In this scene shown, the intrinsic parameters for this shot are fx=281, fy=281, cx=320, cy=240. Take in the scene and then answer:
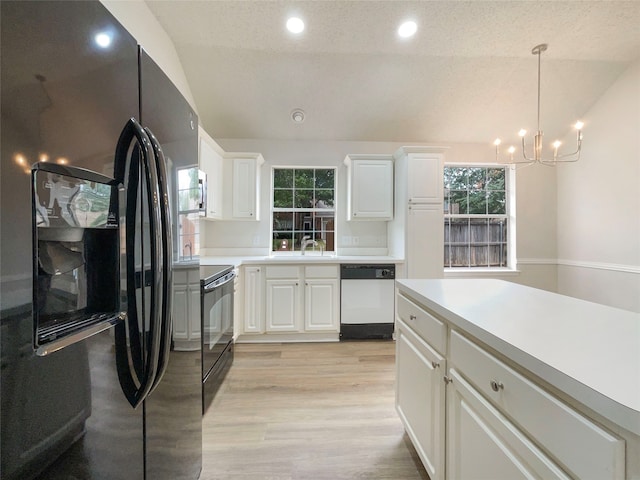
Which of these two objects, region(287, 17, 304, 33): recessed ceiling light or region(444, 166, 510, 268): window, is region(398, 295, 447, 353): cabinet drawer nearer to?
region(287, 17, 304, 33): recessed ceiling light

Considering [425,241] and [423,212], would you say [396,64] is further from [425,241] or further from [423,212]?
[425,241]

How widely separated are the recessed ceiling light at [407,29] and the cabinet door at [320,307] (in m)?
2.61

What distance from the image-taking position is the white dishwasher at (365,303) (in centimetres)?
326

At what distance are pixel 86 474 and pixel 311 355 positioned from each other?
95.2 inches

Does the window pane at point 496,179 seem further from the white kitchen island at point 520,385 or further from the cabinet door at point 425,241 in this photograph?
the white kitchen island at point 520,385

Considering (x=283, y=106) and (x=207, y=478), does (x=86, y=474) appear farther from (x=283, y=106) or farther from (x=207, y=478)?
(x=283, y=106)

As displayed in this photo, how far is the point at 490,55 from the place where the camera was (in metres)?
2.96

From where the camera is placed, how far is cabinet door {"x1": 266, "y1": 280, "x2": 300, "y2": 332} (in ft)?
10.5

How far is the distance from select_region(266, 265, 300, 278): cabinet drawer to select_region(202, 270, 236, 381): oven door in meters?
0.55

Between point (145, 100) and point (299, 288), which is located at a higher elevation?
point (145, 100)

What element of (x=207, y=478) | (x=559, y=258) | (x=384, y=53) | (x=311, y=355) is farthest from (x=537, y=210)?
(x=207, y=478)

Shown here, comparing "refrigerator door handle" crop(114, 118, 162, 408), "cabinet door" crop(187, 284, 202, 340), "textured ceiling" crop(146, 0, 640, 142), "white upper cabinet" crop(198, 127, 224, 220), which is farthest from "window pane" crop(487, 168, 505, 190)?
"refrigerator door handle" crop(114, 118, 162, 408)

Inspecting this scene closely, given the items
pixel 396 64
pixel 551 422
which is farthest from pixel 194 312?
pixel 396 64

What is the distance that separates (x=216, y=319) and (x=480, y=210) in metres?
3.97
